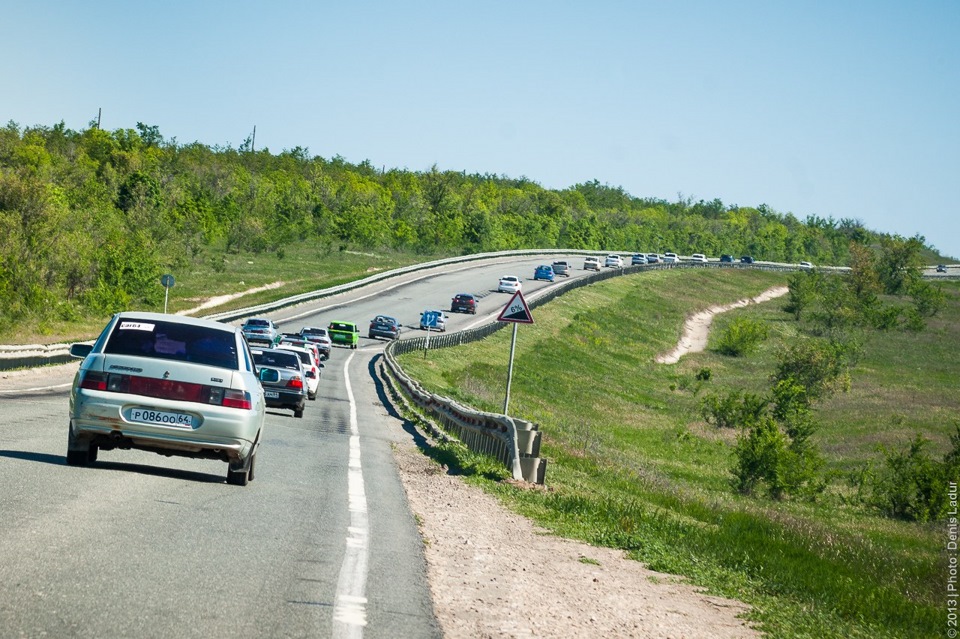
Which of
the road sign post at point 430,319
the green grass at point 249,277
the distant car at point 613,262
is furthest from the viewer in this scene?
the distant car at point 613,262

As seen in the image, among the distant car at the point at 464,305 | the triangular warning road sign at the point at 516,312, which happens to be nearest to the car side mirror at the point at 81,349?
the triangular warning road sign at the point at 516,312

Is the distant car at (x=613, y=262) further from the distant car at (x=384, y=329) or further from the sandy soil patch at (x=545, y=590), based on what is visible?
the sandy soil patch at (x=545, y=590)

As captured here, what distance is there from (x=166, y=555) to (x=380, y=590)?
149cm

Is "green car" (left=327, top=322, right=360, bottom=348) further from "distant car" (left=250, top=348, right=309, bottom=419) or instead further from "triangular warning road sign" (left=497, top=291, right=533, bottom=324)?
"triangular warning road sign" (left=497, top=291, right=533, bottom=324)

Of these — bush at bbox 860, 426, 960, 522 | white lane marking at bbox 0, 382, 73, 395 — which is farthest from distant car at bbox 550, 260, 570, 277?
white lane marking at bbox 0, 382, 73, 395

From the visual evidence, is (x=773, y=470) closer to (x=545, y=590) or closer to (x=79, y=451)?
(x=79, y=451)

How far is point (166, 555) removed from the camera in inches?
316

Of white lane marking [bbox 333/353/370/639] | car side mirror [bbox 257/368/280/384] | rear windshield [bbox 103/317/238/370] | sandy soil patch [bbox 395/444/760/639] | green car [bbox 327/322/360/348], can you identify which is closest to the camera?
white lane marking [bbox 333/353/370/639]

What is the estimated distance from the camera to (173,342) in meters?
12.3

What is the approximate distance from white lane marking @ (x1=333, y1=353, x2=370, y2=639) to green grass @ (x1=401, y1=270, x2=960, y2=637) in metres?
2.16

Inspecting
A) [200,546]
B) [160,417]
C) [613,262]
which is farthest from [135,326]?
[613,262]

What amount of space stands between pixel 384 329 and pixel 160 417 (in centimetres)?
5794

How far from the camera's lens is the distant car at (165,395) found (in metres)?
11.7

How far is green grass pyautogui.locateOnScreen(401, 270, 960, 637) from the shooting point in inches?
443
